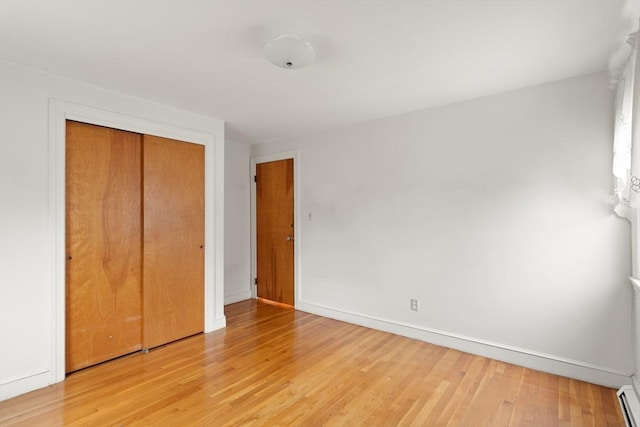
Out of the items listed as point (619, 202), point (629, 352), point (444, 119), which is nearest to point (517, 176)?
point (619, 202)

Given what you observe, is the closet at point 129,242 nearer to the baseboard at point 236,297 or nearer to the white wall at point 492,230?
the baseboard at point 236,297

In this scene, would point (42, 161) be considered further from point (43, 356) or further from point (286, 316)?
point (286, 316)

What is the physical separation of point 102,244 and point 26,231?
0.53m

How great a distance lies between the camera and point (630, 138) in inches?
73.4

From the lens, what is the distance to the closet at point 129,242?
2627 mm

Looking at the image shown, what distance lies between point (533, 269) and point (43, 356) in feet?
13.2

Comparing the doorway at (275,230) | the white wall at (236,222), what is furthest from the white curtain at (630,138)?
the white wall at (236,222)

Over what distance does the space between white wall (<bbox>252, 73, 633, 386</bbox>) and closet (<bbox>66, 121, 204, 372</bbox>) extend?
169 cm

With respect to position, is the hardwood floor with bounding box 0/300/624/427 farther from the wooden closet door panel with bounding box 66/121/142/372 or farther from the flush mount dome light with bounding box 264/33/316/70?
the flush mount dome light with bounding box 264/33/316/70

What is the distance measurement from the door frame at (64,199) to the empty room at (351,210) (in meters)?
0.02

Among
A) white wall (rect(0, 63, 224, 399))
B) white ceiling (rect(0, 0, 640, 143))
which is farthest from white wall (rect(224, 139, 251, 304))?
white wall (rect(0, 63, 224, 399))

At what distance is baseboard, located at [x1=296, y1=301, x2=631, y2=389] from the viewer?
2.37 meters

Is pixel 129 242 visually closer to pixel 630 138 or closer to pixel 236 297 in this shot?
pixel 236 297

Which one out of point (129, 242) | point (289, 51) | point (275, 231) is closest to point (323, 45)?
point (289, 51)
